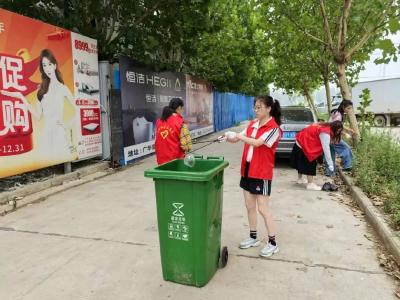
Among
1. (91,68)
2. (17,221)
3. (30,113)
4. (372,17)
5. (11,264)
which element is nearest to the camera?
(11,264)

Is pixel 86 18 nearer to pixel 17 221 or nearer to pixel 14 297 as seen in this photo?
pixel 17 221

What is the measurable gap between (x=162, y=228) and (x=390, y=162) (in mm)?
5477

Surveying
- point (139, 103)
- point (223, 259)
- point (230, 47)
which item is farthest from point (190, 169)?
point (230, 47)

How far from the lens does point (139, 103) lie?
10.3 meters

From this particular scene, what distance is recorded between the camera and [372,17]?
9352 mm

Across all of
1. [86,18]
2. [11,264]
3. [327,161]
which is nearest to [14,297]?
[11,264]

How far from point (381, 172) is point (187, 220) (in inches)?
206

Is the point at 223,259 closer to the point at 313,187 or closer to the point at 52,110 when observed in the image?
the point at 313,187

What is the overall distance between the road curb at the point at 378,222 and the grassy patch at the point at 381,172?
0.46ft

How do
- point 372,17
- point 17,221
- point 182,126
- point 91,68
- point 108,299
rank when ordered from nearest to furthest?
point 108,299 < point 182,126 < point 17,221 < point 91,68 < point 372,17

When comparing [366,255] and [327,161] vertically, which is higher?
[327,161]

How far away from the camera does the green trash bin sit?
3.22 meters

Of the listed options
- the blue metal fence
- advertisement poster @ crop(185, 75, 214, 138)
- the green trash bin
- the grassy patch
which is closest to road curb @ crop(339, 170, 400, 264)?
the grassy patch

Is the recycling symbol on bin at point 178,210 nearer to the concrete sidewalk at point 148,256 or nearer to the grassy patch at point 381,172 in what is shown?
the concrete sidewalk at point 148,256
